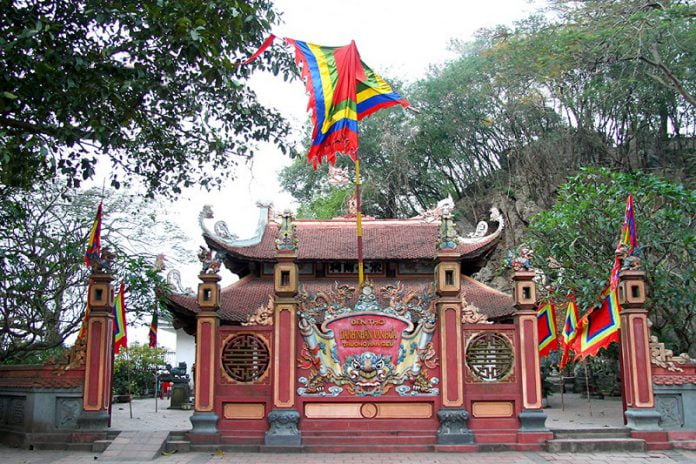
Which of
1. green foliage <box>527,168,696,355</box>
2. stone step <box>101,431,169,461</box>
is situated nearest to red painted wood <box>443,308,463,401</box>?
green foliage <box>527,168,696,355</box>

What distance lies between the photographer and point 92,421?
10.5 m

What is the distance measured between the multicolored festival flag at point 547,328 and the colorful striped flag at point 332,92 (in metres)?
4.95

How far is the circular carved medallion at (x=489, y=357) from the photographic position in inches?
415

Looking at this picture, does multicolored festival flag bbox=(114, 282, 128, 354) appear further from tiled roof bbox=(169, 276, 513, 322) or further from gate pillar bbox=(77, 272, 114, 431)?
tiled roof bbox=(169, 276, 513, 322)

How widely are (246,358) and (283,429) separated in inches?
51.1

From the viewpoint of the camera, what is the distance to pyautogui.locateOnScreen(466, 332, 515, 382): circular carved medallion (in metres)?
10.5

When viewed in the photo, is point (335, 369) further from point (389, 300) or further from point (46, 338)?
point (46, 338)

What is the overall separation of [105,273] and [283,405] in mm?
3824

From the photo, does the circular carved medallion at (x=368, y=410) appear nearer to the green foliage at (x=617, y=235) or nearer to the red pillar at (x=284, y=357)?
the red pillar at (x=284, y=357)

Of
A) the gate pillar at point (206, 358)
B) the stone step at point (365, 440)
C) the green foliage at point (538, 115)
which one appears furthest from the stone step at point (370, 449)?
the green foliage at point (538, 115)

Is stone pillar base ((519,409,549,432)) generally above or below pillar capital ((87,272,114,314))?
below

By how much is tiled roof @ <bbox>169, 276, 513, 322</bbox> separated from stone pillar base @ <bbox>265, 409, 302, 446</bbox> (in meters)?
3.64

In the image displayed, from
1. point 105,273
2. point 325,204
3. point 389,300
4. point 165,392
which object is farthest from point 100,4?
point 325,204

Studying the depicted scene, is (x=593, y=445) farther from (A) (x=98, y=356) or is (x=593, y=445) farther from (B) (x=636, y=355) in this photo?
(A) (x=98, y=356)
